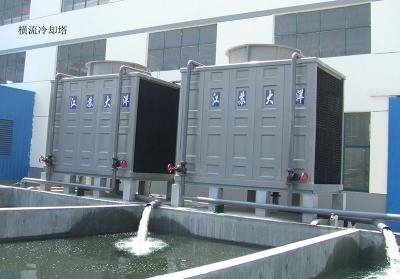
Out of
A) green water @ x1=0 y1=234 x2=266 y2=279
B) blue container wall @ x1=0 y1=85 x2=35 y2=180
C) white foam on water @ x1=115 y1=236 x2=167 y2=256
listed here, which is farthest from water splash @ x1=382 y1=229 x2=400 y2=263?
blue container wall @ x1=0 y1=85 x2=35 y2=180

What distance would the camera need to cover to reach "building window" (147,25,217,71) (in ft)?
45.0

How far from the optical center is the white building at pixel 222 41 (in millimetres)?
10703

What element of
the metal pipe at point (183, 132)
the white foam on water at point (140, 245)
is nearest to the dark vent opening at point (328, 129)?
the metal pipe at point (183, 132)

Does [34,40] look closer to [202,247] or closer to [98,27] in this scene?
[98,27]

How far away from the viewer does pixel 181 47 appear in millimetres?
14312

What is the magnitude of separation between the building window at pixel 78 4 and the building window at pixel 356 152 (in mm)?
9811

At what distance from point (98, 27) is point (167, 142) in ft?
26.3

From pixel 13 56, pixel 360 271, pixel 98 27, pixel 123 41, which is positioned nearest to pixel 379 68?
pixel 360 271

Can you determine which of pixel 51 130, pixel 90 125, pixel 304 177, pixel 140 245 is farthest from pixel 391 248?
pixel 51 130

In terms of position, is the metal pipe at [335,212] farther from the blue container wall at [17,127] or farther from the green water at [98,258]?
the blue container wall at [17,127]

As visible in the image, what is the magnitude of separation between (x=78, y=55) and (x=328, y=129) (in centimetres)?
1195

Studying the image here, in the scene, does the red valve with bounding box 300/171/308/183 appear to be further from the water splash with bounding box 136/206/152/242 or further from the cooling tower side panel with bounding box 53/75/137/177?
the cooling tower side panel with bounding box 53/75/137/177

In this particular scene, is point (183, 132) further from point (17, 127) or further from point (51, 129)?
point (17, 127)

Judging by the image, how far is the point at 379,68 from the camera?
1074 centimetres
